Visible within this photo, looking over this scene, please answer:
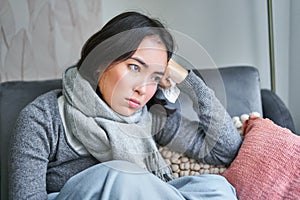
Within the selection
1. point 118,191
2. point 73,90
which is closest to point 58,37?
point 73,90

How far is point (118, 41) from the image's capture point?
123cm

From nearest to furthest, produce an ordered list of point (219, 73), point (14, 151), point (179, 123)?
1. point (14, 151)
2. point (179, 123)
3. point (219, 73)

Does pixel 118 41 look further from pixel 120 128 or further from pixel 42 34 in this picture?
pixel 42 34

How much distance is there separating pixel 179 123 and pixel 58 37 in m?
0.92

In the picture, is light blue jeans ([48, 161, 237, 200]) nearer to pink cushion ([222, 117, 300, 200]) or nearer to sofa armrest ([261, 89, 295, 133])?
pink cushion ([222, 117, 300, 200])

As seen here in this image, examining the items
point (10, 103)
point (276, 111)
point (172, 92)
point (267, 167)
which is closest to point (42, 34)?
point (10, 103)

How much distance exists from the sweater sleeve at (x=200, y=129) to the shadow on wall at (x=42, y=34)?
849 mm

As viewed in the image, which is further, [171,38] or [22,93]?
[22,93]

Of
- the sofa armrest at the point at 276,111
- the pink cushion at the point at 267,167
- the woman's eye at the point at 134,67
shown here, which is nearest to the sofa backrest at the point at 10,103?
the woman's eye at the point at 134,67

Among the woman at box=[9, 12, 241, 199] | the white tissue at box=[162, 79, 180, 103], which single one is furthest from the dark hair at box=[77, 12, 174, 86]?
the white tissue at box=[162, 79, 180, 103]

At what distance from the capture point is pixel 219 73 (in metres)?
1.57

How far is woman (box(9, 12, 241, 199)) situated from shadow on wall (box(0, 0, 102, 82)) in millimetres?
766

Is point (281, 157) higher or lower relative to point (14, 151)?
lower

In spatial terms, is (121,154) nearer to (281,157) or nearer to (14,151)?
(14,151)
